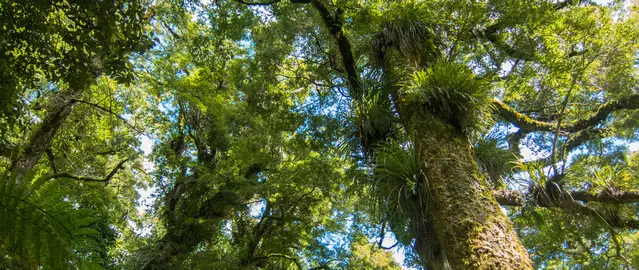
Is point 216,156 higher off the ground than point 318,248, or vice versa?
point 216,156

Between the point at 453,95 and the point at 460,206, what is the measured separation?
1.30m

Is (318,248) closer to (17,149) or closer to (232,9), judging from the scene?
(232,9)

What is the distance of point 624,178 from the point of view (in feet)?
12.4

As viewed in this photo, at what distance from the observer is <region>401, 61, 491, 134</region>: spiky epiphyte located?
3270mm

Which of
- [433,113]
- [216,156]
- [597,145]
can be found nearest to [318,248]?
[216,156]

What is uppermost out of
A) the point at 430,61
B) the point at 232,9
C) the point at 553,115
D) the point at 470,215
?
the point at 232,9

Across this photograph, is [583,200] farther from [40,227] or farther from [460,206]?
[40,227]

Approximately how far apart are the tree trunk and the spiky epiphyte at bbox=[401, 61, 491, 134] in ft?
0.40

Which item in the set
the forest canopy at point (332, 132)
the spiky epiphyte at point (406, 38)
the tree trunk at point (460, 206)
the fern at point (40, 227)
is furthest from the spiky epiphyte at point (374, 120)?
the fern at point (40, 227)

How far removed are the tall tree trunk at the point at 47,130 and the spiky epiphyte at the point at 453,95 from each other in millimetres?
6065

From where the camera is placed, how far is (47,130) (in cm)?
636

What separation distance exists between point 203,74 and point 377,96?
5.79m

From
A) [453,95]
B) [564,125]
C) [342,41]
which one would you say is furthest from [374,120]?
[564,125]

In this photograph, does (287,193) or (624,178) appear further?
(287,193)
